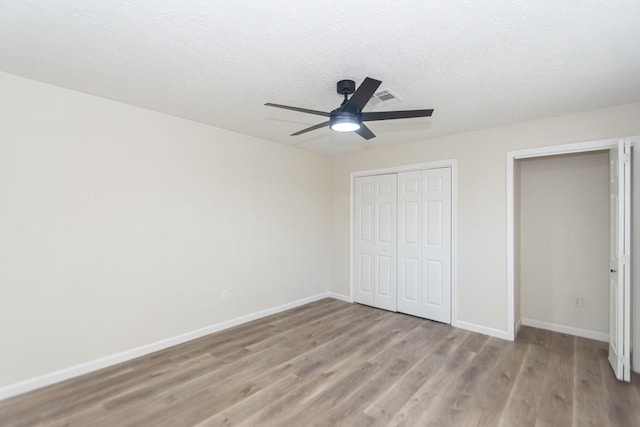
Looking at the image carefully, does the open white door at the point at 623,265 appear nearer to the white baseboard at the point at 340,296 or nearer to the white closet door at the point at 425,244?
the white closet door at the point at 425,244

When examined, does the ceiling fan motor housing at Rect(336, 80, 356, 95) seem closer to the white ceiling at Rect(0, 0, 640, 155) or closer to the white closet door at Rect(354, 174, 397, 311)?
the white ceiling at Rect(0, 0, 640, 155)

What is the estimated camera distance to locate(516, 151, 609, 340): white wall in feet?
11.9

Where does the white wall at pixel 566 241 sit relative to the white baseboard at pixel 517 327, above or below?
above

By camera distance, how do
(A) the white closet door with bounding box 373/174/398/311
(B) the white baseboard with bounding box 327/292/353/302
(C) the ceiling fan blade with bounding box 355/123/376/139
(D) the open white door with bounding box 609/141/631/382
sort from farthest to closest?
(B) the white baseboard with bounding box 327/292/353/302 → (A) the white closet door with bounding box 373/174/398/311 → (D) the open white door with bounding box 609/141/631/382 → (C) the ceiling fan blade with bounding box 355/123/376/139

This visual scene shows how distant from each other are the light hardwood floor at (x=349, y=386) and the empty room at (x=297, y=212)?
→ 2cm

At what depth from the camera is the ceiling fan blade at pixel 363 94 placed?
1969 mm

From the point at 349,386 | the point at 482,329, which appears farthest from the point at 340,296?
the point at 349,386

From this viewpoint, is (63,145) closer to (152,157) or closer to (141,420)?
(152,157)

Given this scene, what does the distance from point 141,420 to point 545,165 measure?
16.5 ft

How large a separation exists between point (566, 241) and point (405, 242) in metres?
1.96

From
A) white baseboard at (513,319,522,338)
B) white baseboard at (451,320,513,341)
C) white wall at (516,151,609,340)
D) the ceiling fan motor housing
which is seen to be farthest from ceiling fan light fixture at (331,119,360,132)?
white baseboard at (513,319,522,338)

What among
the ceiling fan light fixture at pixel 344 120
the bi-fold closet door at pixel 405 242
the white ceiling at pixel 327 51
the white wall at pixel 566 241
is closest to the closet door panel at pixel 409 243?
the bi-fold closet door at pixel 405 242

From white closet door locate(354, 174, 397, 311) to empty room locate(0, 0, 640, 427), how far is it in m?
0.06

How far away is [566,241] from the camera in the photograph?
151 inches
